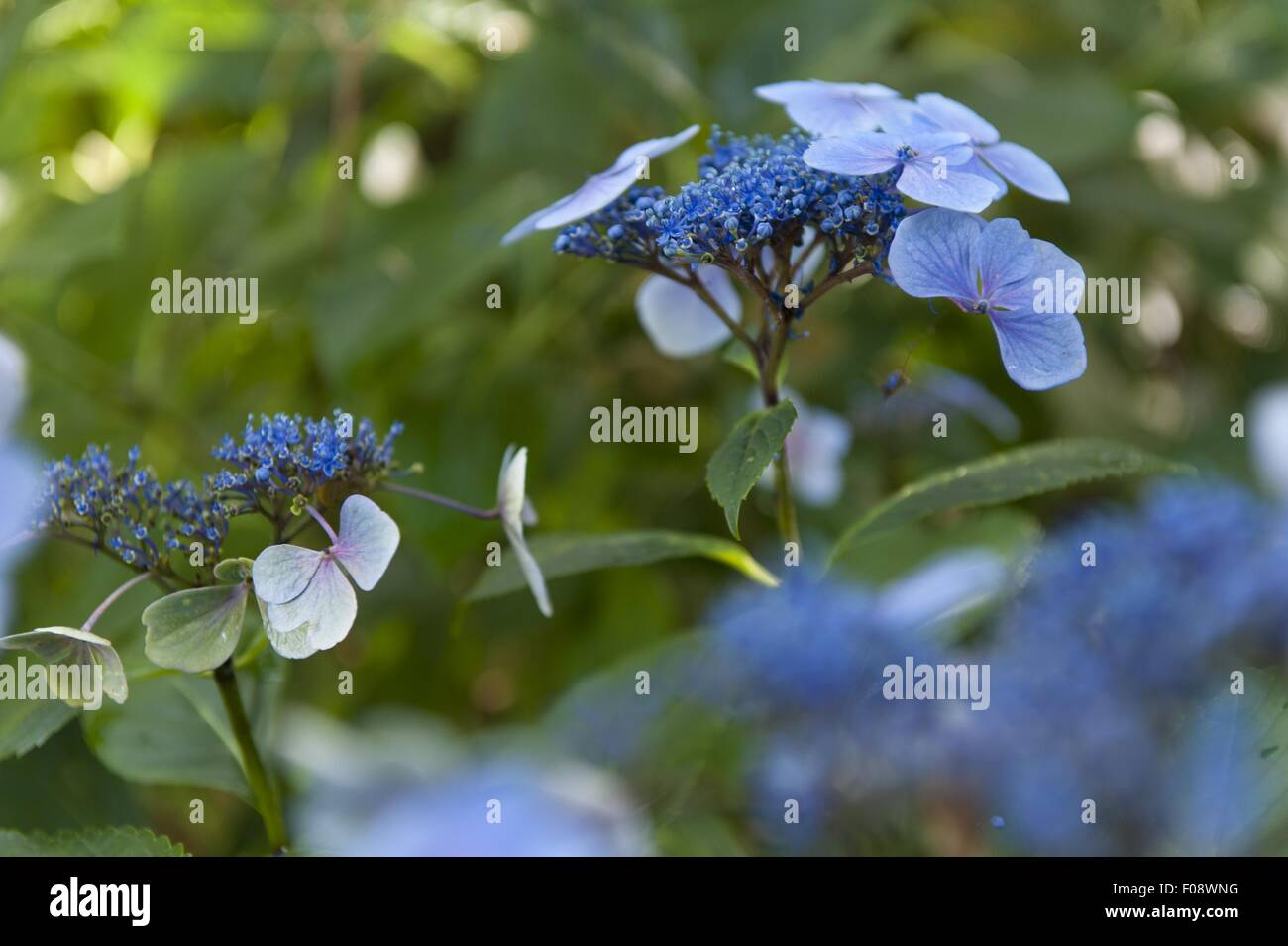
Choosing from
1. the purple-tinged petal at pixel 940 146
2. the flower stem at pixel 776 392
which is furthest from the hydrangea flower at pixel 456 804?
the purple-tinged petal at pixel 940 146

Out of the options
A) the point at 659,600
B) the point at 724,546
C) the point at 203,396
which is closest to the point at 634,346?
the point at 659,600

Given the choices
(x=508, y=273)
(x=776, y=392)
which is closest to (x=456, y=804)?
(x=776, y=392)

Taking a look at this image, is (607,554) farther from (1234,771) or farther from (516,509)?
(1234,771)

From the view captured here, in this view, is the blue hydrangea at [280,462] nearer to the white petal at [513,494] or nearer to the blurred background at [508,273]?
the white petal at [513,494]

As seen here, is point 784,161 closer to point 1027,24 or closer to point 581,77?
point 581,77

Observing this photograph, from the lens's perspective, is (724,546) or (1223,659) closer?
(1223,659)

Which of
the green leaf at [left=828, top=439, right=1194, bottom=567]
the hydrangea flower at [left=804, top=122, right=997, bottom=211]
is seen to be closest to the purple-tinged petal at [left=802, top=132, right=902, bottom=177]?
the hydrangea flower at [left=804, top=122, right=997, bottom=211]

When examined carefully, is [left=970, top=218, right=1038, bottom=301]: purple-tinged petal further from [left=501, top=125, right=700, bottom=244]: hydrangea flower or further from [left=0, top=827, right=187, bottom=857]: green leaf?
[left=0, top=827, right=187, bottom=857]: green leaf
